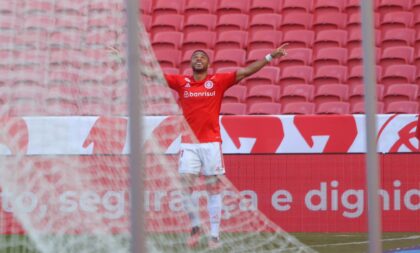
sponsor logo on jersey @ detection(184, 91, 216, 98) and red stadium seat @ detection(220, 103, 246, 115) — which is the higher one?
red stadium seat @ detection(220, 103, 246, 115)

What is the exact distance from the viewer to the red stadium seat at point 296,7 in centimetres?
1472

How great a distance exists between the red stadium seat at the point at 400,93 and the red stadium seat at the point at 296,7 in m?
1.98

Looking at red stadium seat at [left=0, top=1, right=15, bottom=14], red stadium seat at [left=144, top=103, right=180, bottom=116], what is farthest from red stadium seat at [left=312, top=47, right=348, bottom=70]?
red stadium seat at [left=0, top=1, right=15, bottom=14]

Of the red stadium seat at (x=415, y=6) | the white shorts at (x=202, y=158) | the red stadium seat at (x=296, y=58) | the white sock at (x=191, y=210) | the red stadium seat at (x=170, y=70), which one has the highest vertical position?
the red stadium seat at (x=415, y=6)

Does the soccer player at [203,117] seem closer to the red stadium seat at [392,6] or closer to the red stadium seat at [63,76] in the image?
the red stadium seat at [63,76]

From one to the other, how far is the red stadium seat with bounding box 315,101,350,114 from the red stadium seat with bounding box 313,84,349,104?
18cm

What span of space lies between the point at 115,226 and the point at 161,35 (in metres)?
7.76

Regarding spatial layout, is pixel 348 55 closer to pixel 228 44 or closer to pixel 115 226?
pixel 228 44

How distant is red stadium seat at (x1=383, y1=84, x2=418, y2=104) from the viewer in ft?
43.2

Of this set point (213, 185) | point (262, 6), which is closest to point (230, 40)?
point (262, 6)

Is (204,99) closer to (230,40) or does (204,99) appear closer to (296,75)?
(296,75)

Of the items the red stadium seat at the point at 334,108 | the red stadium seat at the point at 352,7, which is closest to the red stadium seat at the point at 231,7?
the red stadium seat at the point at 352,7

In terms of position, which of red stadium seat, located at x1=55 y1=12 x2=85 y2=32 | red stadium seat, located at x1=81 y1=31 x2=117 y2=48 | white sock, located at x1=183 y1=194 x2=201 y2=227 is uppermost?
red stadium seat, located at x1=55 y1=12 x2=85 y2=32

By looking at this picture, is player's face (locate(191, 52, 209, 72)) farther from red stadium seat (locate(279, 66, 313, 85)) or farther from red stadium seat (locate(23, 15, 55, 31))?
red stadium seat (locate(279, 66, 313, 85))
